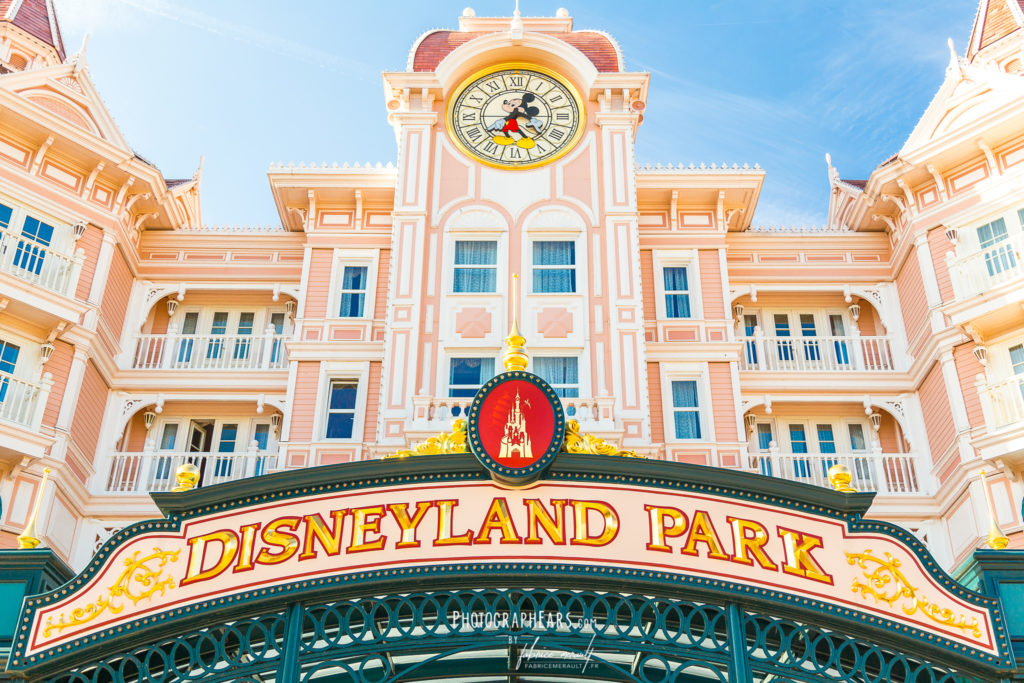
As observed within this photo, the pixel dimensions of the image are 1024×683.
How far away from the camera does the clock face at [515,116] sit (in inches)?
1052

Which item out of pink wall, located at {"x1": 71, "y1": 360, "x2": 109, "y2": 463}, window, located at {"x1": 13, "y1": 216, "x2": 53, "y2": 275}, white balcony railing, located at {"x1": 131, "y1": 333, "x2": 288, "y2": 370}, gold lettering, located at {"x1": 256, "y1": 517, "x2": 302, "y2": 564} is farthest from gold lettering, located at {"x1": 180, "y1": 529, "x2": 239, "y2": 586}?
white balcony railing, located at {"x1": 131, "y1": 333, "x2": 288, "y2": 370}

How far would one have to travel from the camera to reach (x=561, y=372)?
24.4m

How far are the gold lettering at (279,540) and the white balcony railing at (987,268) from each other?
61.1 feet

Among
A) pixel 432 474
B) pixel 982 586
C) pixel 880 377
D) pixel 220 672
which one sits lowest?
pixel 220 672

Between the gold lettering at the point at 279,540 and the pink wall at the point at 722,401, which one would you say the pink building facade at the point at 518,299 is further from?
the gold lettering at the point at 279,540

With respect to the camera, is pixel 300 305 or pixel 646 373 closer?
pixel 646 373

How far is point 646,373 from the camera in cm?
2441

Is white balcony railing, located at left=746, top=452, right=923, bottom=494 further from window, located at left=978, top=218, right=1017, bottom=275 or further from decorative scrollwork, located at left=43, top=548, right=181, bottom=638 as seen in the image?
decorative scrollwork, located at left=43, top=548, right=181, bottom=638

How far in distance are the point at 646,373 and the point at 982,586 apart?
14590mm

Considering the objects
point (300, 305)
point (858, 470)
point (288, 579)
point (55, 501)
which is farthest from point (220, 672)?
point (858, 470)

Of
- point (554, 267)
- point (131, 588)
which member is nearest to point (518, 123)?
point (554, 267)

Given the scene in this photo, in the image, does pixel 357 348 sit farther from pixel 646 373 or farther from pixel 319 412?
pixel 646 373

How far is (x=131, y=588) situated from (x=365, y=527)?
2186 mm

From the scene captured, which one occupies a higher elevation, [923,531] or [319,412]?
[319,412]
